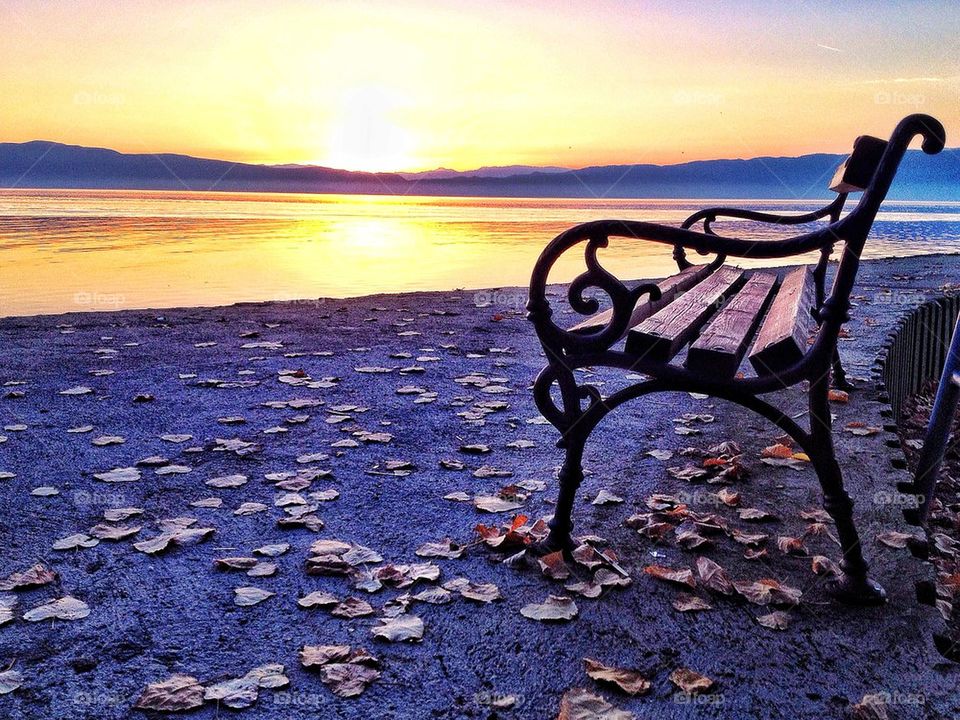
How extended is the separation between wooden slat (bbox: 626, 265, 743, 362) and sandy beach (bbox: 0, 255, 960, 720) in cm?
74

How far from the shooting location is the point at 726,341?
2.32 meters

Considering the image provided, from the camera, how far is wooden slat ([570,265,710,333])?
8.11 ft

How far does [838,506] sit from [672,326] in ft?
2.44

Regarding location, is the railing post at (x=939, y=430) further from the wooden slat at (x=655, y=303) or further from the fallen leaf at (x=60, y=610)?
the fallen leaf at (x=60, y=610)

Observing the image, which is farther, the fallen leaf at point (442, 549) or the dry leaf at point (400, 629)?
the fallen leaf at point (442, 549)

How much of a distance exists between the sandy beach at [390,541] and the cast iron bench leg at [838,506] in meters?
0.05

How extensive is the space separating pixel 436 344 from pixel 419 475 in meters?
2.96

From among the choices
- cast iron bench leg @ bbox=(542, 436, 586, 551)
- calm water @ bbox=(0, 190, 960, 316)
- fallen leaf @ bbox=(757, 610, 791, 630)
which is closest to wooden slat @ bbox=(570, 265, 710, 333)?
cast iron bench leg @ bbox=(542, 436, 586, 551)

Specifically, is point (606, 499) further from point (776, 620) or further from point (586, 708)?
point (586, 708)

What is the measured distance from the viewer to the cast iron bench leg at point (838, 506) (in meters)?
2.19

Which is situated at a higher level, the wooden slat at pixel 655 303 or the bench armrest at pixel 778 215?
the bench armrest at pixel 778 215

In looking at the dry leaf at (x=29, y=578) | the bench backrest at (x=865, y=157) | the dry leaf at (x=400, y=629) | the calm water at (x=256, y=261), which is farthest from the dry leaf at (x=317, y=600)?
the calm water at (x=256, y=261)

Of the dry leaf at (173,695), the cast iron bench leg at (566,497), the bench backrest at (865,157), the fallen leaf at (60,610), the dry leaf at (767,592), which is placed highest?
the bench backrest at (865,157)

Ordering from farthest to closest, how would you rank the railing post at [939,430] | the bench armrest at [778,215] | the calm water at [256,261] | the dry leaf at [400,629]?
the calm water at [256,261] → the bench armrest at [778,215] → the railing post at [939,430] → the dry leaf at [400,629]
